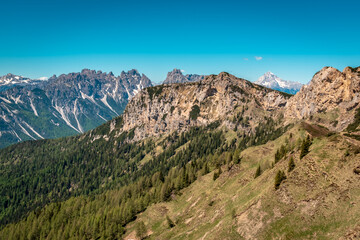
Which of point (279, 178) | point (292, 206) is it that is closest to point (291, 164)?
point (279, 178)

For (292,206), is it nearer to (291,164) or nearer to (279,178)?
(279,178)

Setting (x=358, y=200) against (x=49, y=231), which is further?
(x=49, y=231)

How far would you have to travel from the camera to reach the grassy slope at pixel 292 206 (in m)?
53.8

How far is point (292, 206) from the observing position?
6188 centimetres

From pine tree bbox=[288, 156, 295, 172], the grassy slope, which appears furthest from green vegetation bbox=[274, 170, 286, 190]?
pine tree bbox=[288, 156, 295, 172]

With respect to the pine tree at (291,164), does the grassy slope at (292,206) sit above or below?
below

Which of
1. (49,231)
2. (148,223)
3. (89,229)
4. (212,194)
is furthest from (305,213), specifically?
(49,231)

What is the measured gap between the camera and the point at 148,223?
11250 cm

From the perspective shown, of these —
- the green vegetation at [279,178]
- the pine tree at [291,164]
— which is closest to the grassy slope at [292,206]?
the green vegetation at [279,178]

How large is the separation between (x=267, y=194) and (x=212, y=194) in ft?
130

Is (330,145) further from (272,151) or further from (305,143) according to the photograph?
(272,151)

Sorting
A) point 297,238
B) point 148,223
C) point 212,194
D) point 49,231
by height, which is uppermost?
point 297,238

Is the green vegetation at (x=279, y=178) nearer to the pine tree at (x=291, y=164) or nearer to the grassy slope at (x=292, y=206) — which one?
the grassy slope at (x=292, y=206)

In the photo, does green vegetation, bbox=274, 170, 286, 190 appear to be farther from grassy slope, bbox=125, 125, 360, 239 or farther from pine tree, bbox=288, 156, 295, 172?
pine tree, bbox=288, 156, 295, 172
